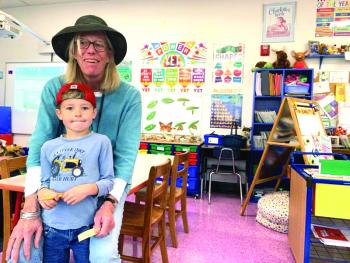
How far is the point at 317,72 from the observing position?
13.6ft

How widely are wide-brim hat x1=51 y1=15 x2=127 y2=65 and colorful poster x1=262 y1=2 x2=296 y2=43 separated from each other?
11.9 feet

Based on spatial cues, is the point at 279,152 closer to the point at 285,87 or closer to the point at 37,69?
the point at 285,87

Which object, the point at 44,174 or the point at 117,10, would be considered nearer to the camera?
the point at 44,174

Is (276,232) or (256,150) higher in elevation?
(256,150)

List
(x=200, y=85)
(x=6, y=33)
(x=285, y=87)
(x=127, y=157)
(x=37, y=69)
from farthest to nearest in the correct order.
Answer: (x=37, y=69) < (x=200, y=85) < (x=285, y=87) < (x=6, y=33) < (x=127, y=157)

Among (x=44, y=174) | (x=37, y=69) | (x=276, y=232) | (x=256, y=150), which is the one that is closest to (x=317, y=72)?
(x=256, y=150)

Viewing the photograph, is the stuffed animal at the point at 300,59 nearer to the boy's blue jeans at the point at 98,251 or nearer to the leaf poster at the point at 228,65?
the leaf poster at the point at 228,65

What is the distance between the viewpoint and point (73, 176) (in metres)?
1.03

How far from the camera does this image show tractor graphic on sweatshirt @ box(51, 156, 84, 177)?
3.41ft

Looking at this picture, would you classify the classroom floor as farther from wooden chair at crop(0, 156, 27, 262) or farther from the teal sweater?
the teal sweater

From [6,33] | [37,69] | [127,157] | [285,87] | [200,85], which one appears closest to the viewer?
[127,157]

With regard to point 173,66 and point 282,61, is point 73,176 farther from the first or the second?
point 173,66

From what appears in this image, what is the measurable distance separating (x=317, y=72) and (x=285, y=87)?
2.09 ft

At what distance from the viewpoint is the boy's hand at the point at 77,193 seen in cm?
99
